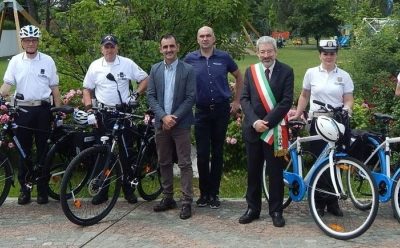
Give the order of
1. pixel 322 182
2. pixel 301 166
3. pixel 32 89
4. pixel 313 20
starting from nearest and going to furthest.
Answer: pixel 322 182, pixel 301 166, pixel 32 89, pixel 313 20

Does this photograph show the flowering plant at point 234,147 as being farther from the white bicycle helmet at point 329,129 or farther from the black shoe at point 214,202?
the white bicycle helmet at point 329,129

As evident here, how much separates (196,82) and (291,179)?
4.64 ft

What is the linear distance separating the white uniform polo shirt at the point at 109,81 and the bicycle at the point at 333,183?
1.84 m

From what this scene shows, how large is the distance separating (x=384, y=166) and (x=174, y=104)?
7.08 ft

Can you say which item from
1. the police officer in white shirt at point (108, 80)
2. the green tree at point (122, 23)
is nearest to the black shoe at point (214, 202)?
the police officer in white shirt at point (108, 80)

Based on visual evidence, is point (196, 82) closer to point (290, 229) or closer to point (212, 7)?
point (290, 229)

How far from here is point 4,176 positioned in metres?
5.84

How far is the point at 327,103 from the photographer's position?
18.0 ft

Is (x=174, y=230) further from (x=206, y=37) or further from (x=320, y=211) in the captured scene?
(x=206, y=37)

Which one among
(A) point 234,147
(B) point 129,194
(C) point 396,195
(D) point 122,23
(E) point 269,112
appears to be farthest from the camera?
(D) point 122,23

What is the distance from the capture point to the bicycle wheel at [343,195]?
192 inches

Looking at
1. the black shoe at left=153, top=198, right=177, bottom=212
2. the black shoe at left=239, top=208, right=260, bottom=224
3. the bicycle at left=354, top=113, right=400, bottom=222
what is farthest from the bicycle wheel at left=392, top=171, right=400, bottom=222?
the black shoe at left=153, top=198, right=177, bottom=212

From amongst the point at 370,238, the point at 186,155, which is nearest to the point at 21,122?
the point at 186,155

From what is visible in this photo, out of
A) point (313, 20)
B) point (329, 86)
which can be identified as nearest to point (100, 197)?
point (329, 86)
